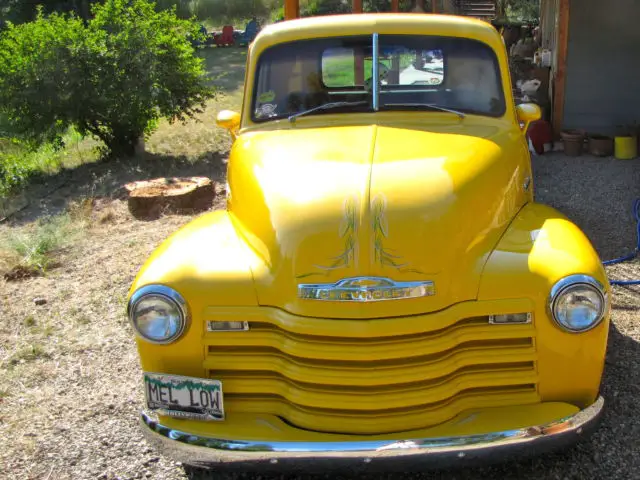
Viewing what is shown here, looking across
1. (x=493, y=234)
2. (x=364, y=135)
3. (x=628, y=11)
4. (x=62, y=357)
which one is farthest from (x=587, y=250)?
(x=628, y=11)

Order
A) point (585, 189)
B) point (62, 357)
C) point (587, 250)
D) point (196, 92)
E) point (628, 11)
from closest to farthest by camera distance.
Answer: point (587, 250) < point (62, 357) < point (585, 189) < point (628, 11) < point (196, 92)

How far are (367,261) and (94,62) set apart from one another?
26.3 feet

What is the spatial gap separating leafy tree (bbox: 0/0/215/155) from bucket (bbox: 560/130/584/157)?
5327mm

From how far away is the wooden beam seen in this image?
30.0 ft

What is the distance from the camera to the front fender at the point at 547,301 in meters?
2.55

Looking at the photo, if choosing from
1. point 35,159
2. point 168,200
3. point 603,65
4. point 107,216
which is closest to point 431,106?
point 168,200

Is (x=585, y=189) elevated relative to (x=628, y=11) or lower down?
lower down

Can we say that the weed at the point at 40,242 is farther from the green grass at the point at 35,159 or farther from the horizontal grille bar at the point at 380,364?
the horizontal grille bar at the point at 380,364

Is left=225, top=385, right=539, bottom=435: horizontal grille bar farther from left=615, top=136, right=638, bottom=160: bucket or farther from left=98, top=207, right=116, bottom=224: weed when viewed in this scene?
left=615, top=136, right=638, bottom=160: bucket

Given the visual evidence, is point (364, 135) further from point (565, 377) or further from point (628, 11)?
point (628, 11)

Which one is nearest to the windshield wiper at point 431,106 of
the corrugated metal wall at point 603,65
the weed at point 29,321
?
the weed at point 29,321

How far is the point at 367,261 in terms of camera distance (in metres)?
2.56

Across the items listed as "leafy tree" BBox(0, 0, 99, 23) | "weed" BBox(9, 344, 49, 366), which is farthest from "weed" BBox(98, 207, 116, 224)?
"leafy tree" BBox(0, 0, 99, 23)

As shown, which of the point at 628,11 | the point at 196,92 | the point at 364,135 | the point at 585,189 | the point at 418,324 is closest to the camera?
the point at 418,324
